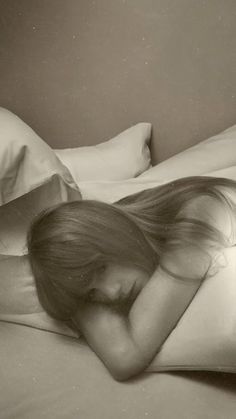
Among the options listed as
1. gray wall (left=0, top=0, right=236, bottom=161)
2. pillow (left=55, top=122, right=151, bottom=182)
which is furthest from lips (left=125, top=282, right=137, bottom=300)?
gray wall (left=0, top=0, right=236, bottom=161)

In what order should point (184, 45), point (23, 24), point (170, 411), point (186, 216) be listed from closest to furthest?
point (170, 411)
point (186, 216)
point (184, 45)
point (23, 24)

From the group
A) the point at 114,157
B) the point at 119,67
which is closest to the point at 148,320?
the point at 114,157

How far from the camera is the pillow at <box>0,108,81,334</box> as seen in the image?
976 mm

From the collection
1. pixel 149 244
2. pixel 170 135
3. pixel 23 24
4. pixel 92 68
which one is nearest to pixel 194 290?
pixel 149 244

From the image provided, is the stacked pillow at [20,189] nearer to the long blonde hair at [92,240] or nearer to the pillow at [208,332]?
the long blonde hair at [92,240]

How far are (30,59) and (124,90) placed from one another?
8.8 inches

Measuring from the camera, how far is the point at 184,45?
1.19m

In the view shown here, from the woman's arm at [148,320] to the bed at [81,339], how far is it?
0.01 meters

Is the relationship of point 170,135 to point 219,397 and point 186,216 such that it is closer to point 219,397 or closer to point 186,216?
point 186,216

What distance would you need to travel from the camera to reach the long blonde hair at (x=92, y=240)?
866 mm

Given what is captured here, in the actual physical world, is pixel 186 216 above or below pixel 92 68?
below

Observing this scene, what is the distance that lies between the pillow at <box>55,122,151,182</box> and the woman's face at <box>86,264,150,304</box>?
11.9 inches

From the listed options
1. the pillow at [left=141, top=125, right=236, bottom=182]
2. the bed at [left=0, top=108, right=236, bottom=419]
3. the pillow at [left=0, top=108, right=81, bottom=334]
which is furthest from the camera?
the pillow at [left=141, top=125, right=236, bottom=182]

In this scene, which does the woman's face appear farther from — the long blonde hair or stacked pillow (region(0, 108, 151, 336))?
stacked pillow (region(0, 108, 151, 336))
